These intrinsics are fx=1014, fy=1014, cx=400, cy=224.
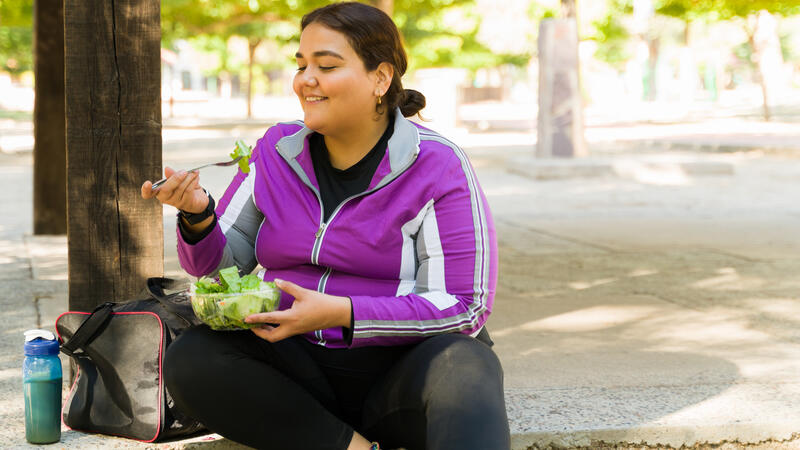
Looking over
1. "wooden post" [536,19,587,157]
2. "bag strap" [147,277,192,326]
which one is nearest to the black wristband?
"bag strap" [147,277,192,326]

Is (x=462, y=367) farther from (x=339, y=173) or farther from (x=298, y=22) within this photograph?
(x=298, y=22)

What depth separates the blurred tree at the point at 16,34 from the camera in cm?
1376

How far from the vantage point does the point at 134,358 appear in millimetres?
2855

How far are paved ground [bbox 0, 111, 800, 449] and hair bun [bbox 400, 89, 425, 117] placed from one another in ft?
3.33

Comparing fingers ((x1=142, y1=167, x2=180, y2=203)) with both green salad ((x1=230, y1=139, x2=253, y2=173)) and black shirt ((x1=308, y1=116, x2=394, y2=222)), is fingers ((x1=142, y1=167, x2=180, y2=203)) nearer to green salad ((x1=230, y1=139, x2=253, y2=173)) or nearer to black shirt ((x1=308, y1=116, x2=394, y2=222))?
green salad ((x1=230, y1=139, x2=253, y2=173))

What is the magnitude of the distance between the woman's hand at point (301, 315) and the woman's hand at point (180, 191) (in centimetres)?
33

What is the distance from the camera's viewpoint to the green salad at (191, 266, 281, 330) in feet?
8.11

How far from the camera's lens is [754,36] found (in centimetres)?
2656

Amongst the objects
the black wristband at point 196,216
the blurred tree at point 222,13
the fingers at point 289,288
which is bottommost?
the fingers at point 289,288

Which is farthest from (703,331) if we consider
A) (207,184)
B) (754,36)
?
(754,36)

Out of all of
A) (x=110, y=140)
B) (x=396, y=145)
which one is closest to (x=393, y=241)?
(x=396, y=145)

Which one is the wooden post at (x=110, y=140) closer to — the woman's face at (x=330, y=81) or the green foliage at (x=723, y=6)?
the woman's face at (x=330, y=81)

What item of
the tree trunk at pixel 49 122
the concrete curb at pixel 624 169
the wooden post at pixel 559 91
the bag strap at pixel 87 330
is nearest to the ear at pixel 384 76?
the bag strap at pixel 87 330

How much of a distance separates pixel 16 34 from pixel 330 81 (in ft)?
119
